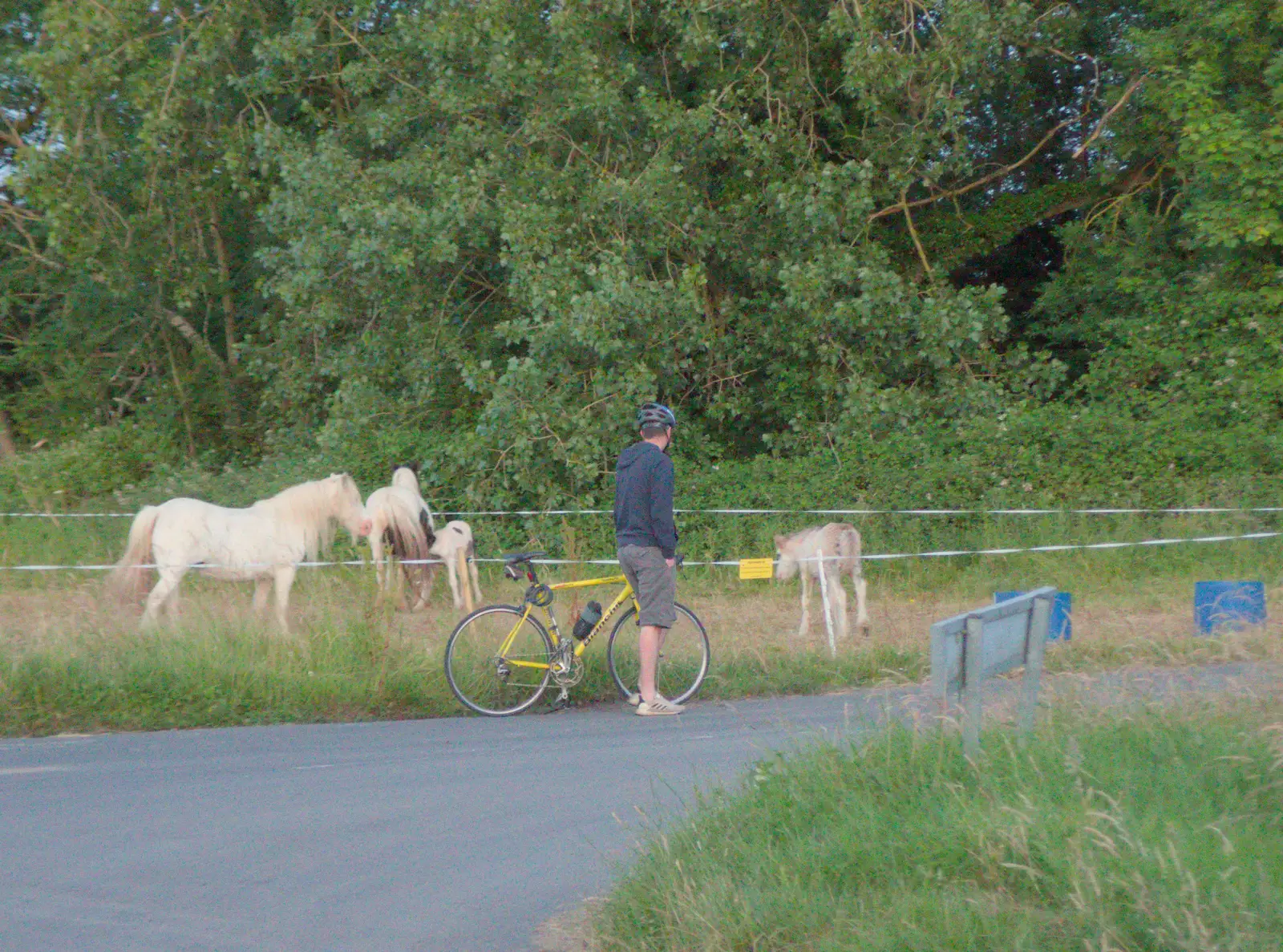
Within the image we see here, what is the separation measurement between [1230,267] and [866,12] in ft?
18.5

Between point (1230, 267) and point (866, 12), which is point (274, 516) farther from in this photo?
point (1230, 267)

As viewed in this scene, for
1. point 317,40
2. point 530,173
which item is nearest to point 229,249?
point 317,40

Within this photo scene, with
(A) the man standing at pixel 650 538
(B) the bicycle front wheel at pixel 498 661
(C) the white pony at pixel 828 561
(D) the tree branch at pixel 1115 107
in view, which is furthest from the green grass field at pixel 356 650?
(D) the tree branch at pixel 1115 107

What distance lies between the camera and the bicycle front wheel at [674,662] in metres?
9.92

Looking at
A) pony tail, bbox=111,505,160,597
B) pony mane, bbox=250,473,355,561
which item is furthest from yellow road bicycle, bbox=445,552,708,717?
pony tail, bbox=111,505,160,597

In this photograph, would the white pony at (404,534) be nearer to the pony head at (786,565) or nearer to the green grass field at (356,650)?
the green grass field at (356,650)

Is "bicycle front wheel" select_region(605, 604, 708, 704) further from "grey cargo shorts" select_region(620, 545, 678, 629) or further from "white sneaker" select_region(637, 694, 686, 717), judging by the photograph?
"grey cargo shorts" select_region(620, 545, 678, 629)

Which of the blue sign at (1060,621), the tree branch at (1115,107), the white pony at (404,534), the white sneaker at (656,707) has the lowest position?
the white sneaker at (656,707)

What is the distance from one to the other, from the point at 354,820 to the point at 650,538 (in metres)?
3.41

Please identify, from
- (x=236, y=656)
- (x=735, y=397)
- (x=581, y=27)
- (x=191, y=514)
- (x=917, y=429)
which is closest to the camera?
(x=236, y=656)

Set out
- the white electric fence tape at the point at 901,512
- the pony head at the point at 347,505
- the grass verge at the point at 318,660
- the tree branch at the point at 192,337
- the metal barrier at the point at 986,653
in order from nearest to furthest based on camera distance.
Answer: the metal barrier at the point at 986,653 < the grass verge at the point at 318,660 < the pony head at the point at 347,505 < the white electric fence tape at the point at 901,512 < the tree branch at the point at 192,337

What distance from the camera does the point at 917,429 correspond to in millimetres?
17109

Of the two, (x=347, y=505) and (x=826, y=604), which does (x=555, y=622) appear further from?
(x=347, y=505)

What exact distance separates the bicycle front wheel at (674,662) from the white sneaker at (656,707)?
15cm
